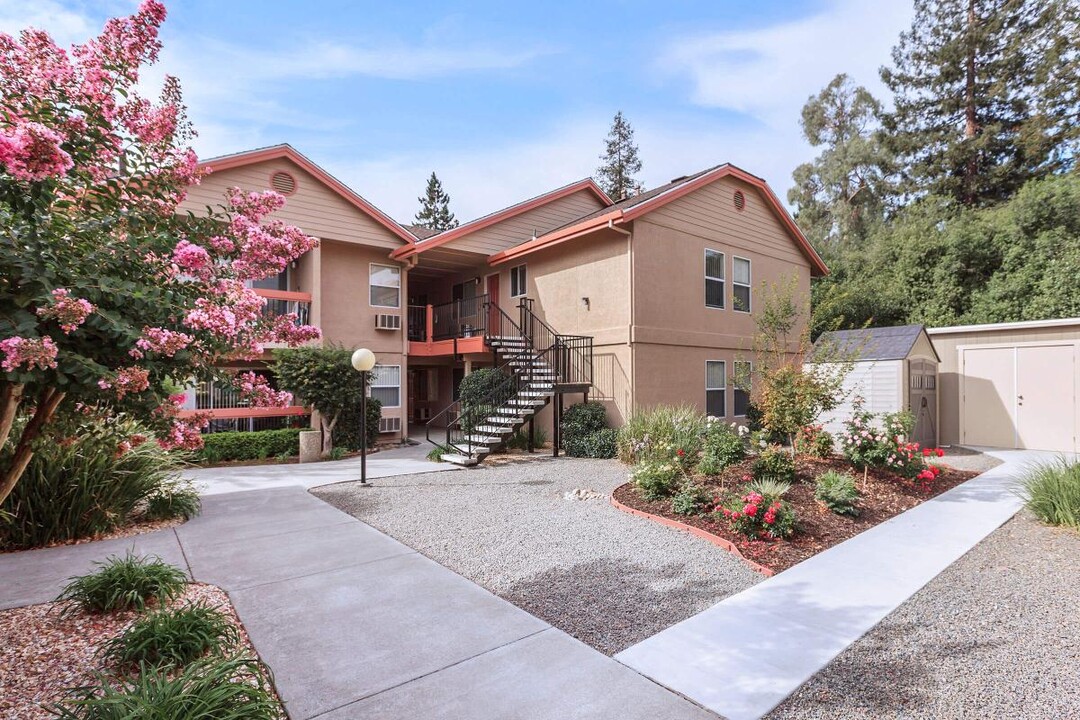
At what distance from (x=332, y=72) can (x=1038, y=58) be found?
2852 centimetres

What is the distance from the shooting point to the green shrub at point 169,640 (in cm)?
298

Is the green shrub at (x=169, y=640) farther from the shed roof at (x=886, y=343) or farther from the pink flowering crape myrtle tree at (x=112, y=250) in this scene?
the shed roof at (x=886, y=343)

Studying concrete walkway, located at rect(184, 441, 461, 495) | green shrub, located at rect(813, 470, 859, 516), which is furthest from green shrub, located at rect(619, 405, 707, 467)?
concrete walkway, located at rect(184, 441, 461, 495)

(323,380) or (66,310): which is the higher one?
(66,310)

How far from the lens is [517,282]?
14.8m

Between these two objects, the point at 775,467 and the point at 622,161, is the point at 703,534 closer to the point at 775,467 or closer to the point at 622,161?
the point at 775,467

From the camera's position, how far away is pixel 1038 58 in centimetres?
2195

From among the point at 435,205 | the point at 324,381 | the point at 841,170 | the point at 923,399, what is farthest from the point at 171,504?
the point at 435,205

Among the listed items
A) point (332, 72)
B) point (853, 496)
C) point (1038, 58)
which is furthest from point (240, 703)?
point (1038, 58)

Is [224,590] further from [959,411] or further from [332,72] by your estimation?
[959,411]

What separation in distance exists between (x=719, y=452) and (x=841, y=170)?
25.2 meters

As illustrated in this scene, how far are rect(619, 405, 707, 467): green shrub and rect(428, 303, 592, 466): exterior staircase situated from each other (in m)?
1.91

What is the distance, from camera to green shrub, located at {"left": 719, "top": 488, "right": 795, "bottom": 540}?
544 cm

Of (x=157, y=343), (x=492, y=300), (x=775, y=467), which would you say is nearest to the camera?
(x=157, y=343)
